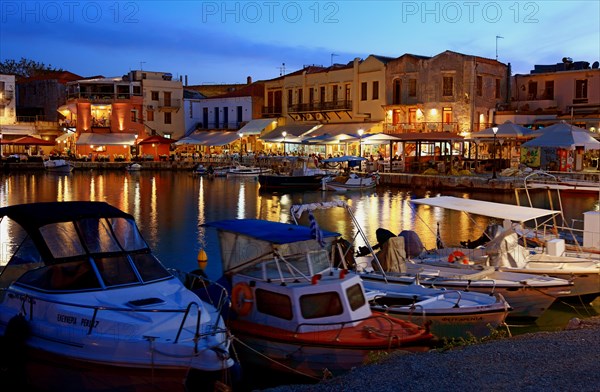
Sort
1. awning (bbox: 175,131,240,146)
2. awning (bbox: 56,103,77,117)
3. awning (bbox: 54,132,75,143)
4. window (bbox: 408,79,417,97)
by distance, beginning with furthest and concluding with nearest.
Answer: awning (bbox: 54,132,75,143)
awning (bbox: 56,103,77,117)
awning (bbox: 175,131,240,146)
window (bbox: 408,79,417,97)

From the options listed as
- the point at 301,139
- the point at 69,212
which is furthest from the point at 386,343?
the point at 301,139

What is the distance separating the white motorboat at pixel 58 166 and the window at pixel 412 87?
3365 cm

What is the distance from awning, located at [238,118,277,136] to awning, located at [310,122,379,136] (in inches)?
317

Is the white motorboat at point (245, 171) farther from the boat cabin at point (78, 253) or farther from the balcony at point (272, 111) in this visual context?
the boat cabin at point (78, 253)

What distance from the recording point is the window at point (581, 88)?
55.0 m

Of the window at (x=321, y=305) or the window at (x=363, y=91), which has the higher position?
the window at (x=363, y=91)

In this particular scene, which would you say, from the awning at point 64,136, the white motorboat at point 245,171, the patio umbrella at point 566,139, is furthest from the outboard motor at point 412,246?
the awning at point 64,136

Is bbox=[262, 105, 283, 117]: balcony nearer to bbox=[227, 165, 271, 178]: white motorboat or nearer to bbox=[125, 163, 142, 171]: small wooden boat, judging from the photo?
bbox=[227, 165, 271, 178]: white motorboat

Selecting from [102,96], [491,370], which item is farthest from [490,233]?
[102,96]

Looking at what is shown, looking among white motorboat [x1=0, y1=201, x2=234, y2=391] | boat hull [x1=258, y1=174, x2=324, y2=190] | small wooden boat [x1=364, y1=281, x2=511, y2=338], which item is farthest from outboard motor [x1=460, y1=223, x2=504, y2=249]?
boat hull [x1=258, y1=174, x2=324, y2=190]

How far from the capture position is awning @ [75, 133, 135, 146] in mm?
74625

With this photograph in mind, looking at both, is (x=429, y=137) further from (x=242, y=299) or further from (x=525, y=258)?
(x=242, y=299)

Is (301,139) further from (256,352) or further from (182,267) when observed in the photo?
(256,352)

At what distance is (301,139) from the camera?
62219 mm
